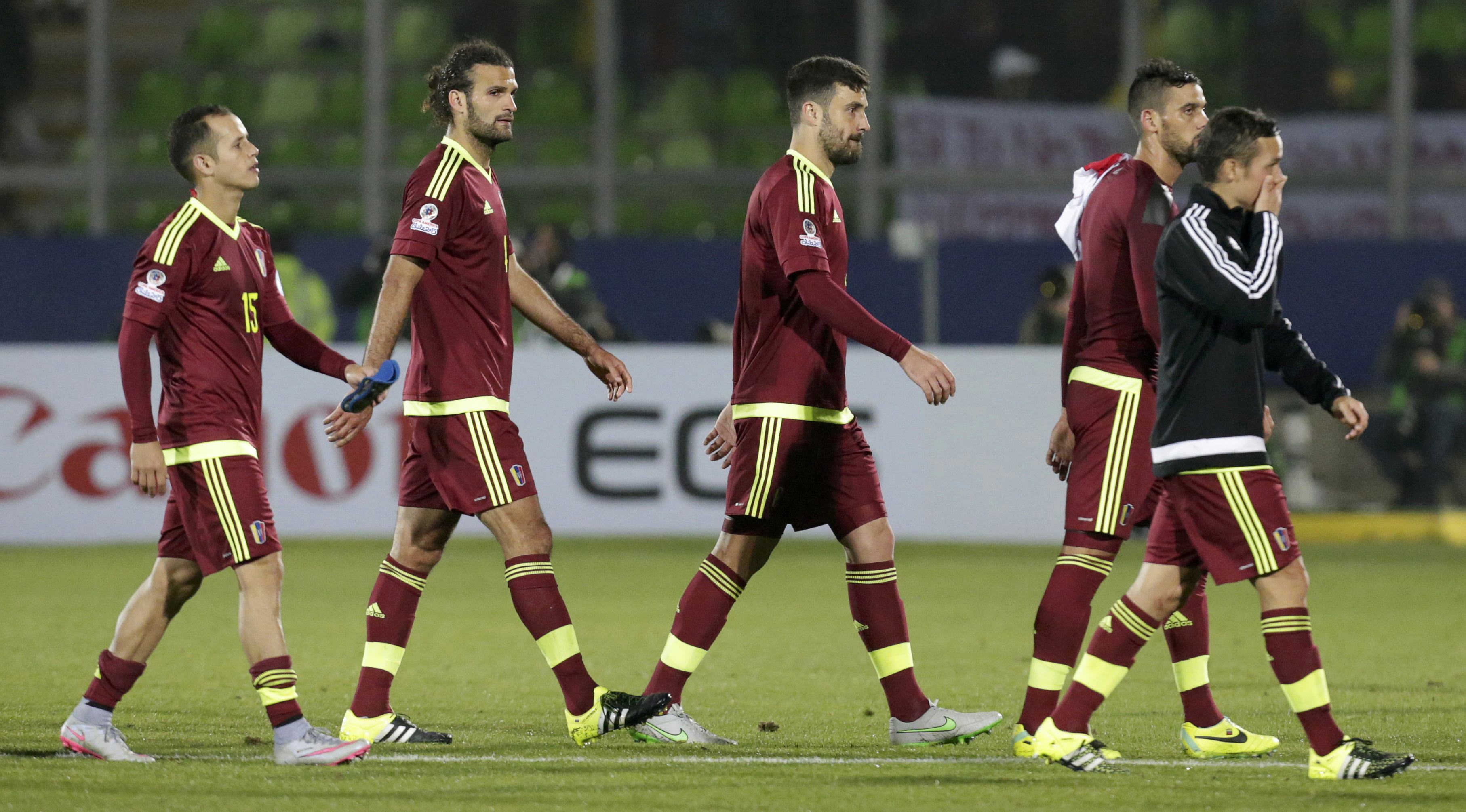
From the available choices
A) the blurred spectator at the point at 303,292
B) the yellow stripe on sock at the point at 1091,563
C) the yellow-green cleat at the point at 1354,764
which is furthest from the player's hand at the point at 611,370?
the blurred spectator at the point at 303,292

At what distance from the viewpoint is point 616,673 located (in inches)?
297

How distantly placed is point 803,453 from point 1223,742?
4.87 ft

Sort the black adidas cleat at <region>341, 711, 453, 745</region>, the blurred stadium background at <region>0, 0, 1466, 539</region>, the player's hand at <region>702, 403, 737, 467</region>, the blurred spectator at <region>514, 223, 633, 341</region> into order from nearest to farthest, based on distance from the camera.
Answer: the black adidas cleat at <region>341, 711, 453, 745</region> < the player's hand at <region>702, 403, 737, 467</region> < the blurred spectator at <region>514, 223, 633, 341</region> < the blurred stadium background at <region>0, 0, 1466, 539</region>

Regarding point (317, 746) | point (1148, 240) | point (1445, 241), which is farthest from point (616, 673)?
point (1445, 241)

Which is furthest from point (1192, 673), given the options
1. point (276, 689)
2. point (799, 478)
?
point (276, 689)

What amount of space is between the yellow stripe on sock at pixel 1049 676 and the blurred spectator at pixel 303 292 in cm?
994

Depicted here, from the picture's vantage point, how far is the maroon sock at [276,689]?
5.32 m

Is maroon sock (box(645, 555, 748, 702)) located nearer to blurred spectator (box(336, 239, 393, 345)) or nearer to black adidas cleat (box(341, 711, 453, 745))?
black adidas cleat (box(341, 711, 453, 745))

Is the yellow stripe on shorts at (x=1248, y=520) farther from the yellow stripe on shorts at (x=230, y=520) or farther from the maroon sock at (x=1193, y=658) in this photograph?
the yellow stripe on shorts at (x=230, y=520)

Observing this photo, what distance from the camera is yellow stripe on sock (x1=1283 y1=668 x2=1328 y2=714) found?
500cm

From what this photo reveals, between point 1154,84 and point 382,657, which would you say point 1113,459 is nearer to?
point 1154,84

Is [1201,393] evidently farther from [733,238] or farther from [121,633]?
[733,238]

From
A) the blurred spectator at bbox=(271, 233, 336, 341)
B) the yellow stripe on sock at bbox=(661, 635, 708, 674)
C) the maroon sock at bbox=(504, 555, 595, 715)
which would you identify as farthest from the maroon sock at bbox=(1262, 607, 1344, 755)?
the blurred spectator at bbox=(271, 233, 336, 341)

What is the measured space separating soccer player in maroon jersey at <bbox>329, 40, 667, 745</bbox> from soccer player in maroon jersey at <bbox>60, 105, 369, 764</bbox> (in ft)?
0.95
